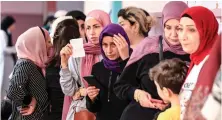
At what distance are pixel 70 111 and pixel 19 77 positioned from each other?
48 centimetres

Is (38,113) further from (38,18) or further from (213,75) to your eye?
(38,18)

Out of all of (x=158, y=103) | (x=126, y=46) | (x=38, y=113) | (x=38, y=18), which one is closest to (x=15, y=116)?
(x=38, y=113)

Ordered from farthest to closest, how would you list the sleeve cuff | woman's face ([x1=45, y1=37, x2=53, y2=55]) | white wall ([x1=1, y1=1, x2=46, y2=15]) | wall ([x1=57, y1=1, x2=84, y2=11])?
white wall ([x1=1, y1=1, x2=46, y2=15]) < wall ([x1=57, y1=1, x2=84, y2=11]) < woman's face ([x1=45, y1=37, x2=53, y2=55]) < the sleeve cuff

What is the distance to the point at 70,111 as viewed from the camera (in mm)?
4086

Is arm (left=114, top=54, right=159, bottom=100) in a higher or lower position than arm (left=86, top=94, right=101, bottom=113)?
higher

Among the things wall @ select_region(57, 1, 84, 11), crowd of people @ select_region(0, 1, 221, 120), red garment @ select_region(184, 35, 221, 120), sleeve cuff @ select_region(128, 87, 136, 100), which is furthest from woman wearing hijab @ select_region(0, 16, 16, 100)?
red garment @ select_region(184, 35, 221, 120)

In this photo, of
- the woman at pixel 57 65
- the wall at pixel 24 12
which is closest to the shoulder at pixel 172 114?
the woman at pixel 57 65

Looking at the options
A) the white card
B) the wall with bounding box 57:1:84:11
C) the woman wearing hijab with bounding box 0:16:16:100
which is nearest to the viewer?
the white card

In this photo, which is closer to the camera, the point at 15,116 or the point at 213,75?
the point at 213,75

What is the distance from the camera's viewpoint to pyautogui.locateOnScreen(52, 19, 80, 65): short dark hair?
420 centimetres

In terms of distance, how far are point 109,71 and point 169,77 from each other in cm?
90

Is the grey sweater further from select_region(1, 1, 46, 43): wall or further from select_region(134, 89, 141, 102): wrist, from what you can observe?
select_region(1, 1, 46, 43): wall

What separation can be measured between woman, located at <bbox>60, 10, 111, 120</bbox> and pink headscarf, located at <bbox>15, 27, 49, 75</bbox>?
286 mm

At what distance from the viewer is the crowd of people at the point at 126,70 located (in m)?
2.70
